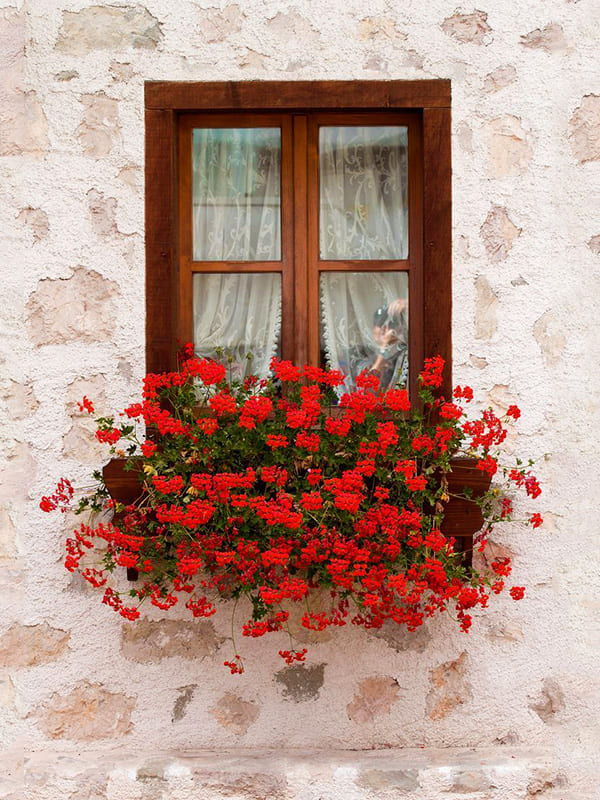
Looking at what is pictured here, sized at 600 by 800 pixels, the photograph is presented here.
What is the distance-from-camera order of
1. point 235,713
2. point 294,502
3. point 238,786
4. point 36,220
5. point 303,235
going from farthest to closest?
point 303,235, point 36,220, point 235,713, point 238,786, point 294,502

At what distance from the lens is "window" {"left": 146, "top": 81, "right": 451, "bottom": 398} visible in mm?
3256

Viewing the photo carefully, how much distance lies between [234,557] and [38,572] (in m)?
0.81

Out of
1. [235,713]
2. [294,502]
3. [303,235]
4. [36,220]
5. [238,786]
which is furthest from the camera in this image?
[303,235]

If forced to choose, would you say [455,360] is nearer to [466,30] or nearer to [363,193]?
[363,193]

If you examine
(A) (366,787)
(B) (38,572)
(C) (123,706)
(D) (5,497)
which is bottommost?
(A) (366,787)

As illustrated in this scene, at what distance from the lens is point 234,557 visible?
2688mm

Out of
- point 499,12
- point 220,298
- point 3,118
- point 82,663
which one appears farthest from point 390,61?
point 82,663

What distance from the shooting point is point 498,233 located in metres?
3.14

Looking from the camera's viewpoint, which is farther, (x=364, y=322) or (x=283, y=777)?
(x=364, y=322)

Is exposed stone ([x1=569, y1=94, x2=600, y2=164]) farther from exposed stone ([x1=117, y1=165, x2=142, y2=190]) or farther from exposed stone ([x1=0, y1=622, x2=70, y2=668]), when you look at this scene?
exposed stone ([x1=0, y1=622, x2=70, y2=668])

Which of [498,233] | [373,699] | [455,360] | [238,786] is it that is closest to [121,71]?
[498,233]

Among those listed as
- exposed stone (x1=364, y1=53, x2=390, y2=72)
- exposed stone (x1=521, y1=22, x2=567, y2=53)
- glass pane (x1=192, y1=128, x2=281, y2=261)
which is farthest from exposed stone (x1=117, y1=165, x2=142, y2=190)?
exposed stone (x1=521, y1=22, x2=567, y2=53)

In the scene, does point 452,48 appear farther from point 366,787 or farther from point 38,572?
point 366,787

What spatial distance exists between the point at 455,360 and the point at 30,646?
1.77 m
